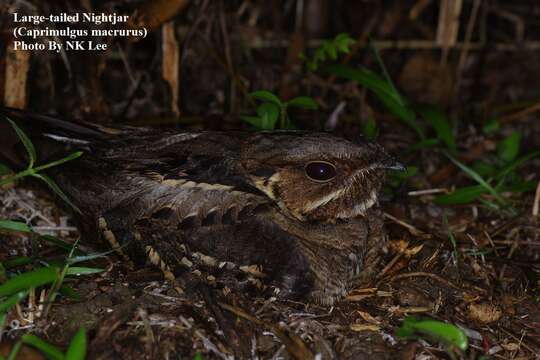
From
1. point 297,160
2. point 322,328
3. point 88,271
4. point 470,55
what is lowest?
point 322,328

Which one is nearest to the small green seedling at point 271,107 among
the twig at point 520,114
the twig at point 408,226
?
the twig at point 408,226

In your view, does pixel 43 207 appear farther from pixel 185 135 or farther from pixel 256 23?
pixel 256 23

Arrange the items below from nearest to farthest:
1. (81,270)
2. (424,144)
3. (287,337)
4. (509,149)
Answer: (287,337), (81,270), (424,144), (509,149)

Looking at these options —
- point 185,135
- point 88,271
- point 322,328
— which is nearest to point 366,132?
point 185,135

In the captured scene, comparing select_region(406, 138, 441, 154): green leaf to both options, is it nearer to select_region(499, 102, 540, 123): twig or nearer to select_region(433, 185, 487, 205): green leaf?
select_region(433, 185, 487, 205): green leaf

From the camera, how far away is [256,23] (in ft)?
17.4

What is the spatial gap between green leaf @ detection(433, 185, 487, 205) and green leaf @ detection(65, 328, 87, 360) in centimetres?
225

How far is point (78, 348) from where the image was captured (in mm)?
2459

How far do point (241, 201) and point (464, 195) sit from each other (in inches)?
56.5

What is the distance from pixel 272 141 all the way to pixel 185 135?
0.45 meters

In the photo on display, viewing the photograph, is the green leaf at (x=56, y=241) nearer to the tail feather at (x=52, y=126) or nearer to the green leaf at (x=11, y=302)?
the tail feather at (x=52, y=126)

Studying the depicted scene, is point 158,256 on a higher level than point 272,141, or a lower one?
lower

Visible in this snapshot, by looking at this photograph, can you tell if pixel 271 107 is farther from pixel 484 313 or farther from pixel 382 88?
pixel 484 313

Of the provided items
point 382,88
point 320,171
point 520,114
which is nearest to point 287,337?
point 320,171
